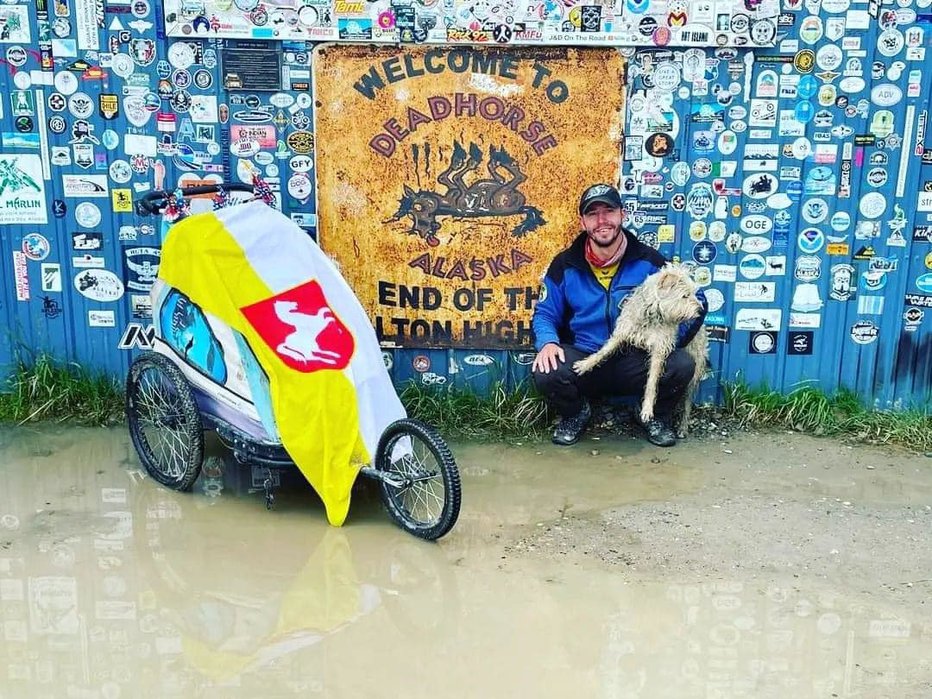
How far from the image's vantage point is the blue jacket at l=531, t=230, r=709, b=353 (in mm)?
5113

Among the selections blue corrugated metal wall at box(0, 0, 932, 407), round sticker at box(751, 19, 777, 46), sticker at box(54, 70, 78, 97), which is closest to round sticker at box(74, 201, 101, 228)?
blue corrugated metal wall at box(0, 0, 932, 407)

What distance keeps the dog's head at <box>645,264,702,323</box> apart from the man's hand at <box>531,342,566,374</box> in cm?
56

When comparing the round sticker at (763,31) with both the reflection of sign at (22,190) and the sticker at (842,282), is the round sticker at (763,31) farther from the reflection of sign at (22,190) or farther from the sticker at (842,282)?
the reflection of sign at (22,190)

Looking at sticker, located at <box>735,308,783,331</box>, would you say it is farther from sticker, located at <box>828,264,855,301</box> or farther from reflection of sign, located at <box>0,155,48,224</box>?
reflection of sign, located at <box>0,155,48,224</box>

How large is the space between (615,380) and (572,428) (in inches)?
14.5

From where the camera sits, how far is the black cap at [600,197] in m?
4.94

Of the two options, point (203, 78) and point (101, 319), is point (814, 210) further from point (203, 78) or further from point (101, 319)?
point (101, 319)

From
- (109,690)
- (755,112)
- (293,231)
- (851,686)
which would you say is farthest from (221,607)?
(755,112)

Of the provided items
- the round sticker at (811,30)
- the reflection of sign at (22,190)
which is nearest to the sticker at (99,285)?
the reflection of sign at (22,190)

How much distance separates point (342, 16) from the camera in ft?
16.6

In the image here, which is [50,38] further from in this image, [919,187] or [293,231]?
[919,187]

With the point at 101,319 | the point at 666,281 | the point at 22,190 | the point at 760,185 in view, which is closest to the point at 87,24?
the point at 22,190

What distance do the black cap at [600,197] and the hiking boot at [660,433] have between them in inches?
47.9

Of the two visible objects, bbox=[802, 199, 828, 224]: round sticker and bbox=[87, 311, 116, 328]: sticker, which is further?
bbox=[87, 311, 116, 328]: sticker
